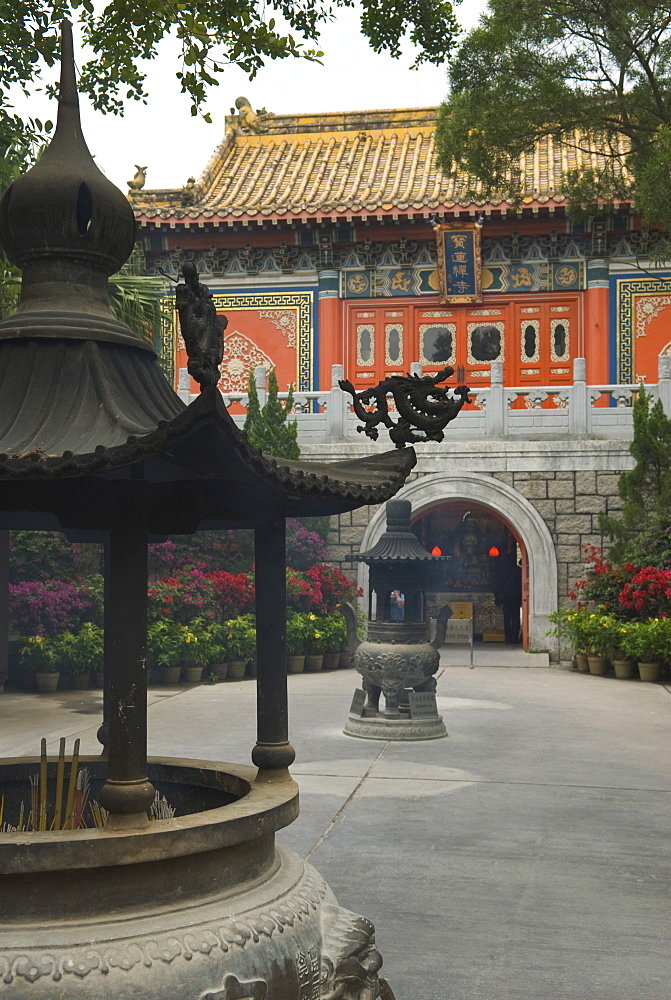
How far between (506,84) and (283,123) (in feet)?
38.2

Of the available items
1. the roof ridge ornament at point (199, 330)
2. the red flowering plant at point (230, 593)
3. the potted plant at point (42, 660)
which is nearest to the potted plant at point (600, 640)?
the red flowering plant at point (230, 593)

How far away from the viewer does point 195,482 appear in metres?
3.82

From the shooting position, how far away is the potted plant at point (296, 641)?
50.8ft

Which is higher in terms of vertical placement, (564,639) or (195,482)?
(195,482)

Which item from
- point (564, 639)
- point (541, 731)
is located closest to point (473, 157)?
point (541, 731)

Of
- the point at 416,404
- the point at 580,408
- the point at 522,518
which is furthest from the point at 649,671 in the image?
the point at 416,404

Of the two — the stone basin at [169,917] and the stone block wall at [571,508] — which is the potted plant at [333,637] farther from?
the stone basin at [169,917]

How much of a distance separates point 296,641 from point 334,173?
9.75 meters

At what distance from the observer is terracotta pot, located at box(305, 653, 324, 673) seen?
51.9 feet

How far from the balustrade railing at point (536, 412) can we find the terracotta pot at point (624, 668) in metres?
3.71

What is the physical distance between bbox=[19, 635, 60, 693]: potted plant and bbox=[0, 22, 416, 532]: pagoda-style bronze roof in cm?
1018

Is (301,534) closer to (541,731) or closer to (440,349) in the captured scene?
(440,349)

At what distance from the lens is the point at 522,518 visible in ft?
55.0

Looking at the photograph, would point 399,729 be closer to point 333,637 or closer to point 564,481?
point 333,637
